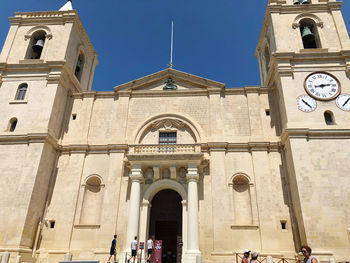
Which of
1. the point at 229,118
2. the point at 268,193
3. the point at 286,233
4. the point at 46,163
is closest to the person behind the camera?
the point at 286,233

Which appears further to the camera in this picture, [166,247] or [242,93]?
[242,93]

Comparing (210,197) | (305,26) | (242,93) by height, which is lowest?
(210,197)

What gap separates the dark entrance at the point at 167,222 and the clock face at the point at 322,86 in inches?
458

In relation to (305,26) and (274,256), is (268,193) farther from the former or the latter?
(305,26)

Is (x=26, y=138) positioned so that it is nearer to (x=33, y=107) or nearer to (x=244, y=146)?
(x=33, y=107)

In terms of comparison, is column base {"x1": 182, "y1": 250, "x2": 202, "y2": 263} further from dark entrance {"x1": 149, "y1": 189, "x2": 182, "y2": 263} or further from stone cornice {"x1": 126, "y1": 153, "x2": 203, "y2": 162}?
stone cornice {"x1": 126, "y1": 153, "x2": 203, "y2": 162}

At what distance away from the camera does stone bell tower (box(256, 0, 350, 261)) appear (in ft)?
48.0

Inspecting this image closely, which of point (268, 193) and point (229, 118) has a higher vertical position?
point (229, 118)

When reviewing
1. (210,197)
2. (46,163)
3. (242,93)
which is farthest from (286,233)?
(46,163)

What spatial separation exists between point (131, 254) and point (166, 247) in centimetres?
344

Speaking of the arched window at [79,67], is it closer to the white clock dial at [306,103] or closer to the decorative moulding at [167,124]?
the decorative moulding at [167,124]

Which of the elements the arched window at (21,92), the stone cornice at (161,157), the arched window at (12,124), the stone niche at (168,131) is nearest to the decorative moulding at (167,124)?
the stone niche at (168,131)

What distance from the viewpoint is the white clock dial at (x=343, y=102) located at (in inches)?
688

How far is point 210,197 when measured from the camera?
1716 cm
